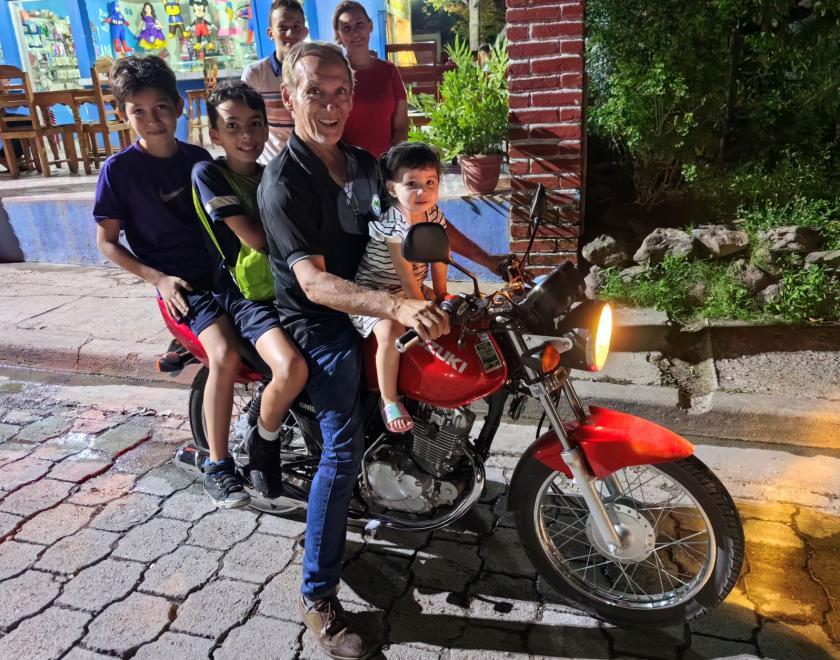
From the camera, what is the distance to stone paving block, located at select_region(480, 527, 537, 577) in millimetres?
2828

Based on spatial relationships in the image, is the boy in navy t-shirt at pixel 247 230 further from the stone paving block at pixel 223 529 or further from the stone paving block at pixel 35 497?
the stone paving block at pixel 35 497

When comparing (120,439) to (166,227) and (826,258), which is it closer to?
(166,227)

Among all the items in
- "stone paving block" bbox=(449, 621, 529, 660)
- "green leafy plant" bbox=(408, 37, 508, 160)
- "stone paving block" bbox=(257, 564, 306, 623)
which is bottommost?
"stone paving block" bbox=(449, 621, 529, 660)

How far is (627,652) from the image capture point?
94.1 inches

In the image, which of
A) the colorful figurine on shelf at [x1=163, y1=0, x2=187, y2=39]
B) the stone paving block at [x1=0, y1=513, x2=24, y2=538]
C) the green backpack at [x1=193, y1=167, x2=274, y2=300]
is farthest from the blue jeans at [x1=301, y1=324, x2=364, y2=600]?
the colorful figurine on shelf at [x1=163, y1=0, x2=187, y2=39]

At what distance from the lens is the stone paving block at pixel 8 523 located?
3.18 m

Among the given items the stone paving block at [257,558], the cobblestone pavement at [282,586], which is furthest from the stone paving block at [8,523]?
the stone paving block at [257,558]

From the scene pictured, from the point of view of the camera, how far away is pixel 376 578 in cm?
281

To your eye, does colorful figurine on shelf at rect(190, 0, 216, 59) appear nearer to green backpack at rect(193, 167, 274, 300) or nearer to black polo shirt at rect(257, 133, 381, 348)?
green backpack at rect(193, 167, 274, 300)

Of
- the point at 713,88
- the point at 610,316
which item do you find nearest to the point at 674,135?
the point at 713,88

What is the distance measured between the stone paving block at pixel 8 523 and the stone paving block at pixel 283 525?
1136mm

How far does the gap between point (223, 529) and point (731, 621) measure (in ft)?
6.99

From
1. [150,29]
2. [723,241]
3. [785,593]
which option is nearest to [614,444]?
[785,593]

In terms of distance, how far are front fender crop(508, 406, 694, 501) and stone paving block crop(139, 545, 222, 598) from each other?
1.48 m
